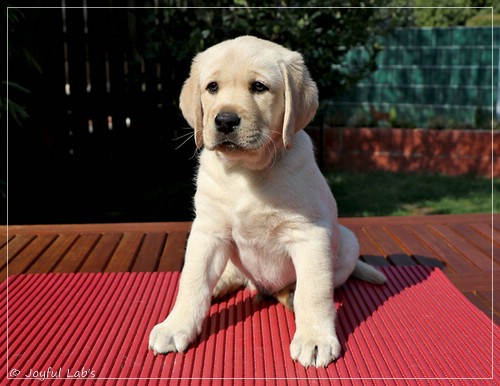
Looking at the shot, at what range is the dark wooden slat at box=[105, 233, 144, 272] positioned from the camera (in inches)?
127

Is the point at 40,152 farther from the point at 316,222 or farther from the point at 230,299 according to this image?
the point at 316,222

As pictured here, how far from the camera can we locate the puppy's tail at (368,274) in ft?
9.23

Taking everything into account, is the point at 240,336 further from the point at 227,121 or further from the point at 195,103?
the point at 195,103

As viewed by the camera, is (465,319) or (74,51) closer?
(465,319)

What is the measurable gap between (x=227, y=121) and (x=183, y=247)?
1.74 m

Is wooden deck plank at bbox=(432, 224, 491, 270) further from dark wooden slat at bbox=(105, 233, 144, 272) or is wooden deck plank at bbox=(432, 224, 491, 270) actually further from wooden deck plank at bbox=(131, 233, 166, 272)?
dark wooden slat at bbox=(105, 233, 144, 272)

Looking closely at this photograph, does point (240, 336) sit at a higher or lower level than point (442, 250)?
higher

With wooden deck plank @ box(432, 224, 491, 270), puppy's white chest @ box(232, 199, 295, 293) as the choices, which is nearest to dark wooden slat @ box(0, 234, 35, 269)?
puppy's white chest @ box(232, 199, 295, 293)

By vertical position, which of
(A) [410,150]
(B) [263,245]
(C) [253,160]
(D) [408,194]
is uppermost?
(C) [253,160]

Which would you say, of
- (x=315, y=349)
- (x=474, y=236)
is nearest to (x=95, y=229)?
(x=315, y=349)

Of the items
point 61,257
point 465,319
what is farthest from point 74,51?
point 465,319

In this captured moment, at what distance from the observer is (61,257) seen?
3.39 meters

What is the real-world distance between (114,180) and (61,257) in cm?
351

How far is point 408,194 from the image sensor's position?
6.75 m
